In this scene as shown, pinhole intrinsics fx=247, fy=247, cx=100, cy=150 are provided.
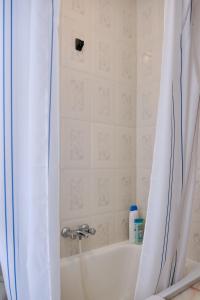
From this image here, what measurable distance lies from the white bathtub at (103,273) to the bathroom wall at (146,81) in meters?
0.33

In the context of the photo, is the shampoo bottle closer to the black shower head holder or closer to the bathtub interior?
the bathtub interior

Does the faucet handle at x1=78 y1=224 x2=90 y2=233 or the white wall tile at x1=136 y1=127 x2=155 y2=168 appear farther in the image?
the white wall tile at x1=136 y1=127 x2=155 y2=168

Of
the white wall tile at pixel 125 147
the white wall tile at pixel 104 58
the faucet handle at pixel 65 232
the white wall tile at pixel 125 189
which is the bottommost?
the faucet handle at pixel 65 232

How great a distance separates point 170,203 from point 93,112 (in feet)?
2.50

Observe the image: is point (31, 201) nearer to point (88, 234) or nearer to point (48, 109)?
point (48, 109)

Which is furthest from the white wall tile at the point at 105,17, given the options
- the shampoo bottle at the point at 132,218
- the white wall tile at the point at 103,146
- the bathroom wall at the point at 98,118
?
the shampoo bottle at the point at 132,218

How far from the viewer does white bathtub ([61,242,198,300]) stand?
131 centimetres

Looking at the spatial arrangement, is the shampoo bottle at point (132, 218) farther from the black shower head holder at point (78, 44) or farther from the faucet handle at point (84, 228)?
the black shower head holder at point (78, 44)

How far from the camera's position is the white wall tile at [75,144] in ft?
4.57

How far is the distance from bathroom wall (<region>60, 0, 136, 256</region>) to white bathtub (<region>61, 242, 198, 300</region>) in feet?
0.25

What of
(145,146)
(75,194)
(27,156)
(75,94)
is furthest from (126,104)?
(27,156)

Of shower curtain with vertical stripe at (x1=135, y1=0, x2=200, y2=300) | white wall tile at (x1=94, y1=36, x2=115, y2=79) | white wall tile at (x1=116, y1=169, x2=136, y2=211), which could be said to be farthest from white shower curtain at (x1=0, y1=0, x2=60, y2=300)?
white wall tile at (x1=116, y1=169, x2=136, y2=211)

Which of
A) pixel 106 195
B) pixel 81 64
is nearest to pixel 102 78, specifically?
pixel 81 64

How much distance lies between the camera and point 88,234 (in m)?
1.43
